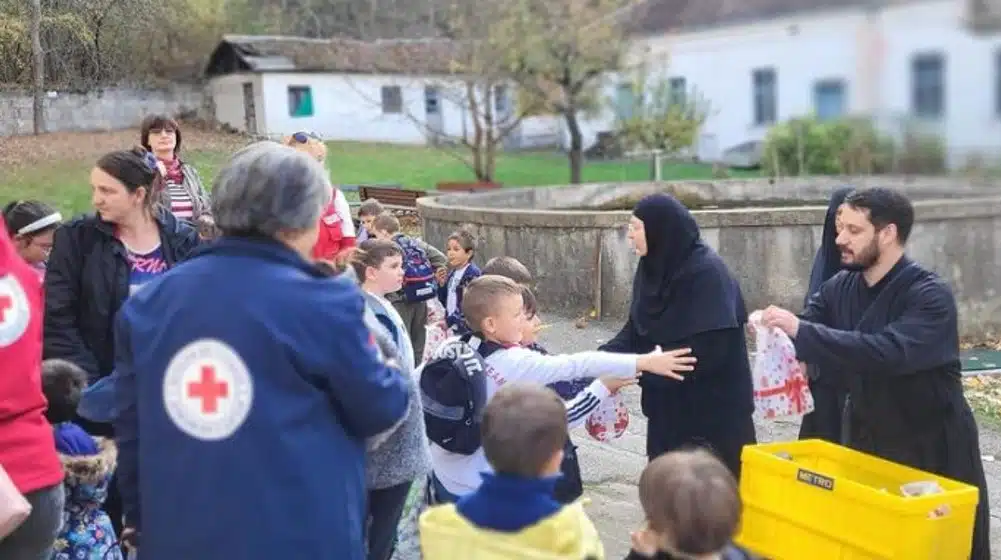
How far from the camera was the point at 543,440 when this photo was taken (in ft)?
8.89

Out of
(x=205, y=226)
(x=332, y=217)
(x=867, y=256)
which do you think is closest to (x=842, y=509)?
(x=867, y=256)

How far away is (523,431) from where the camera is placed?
2.70 m

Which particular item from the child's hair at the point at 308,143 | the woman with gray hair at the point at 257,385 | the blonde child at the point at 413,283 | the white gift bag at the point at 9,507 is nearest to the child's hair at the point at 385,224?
the blonde child at the point at 413,283

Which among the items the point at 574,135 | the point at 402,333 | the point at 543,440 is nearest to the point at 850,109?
the point at 543,440

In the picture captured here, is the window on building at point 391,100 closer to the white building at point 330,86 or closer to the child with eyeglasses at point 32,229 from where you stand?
the white building at point 330,86

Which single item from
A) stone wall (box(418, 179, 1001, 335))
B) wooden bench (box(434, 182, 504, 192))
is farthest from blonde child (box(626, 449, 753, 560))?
wooden bench (box(434, 182, 504, 192))

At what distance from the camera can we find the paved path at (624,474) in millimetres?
5514

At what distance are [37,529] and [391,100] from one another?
11895mm

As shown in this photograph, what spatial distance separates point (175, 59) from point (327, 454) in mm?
4359

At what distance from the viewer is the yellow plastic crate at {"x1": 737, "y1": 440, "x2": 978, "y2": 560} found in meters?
3.49

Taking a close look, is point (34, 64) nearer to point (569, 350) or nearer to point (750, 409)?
point (750, 409)

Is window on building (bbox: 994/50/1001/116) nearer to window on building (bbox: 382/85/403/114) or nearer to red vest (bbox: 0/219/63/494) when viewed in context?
→ red vest (bbox: 0/219/63/494)

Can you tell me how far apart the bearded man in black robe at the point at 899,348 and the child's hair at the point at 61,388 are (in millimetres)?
2435

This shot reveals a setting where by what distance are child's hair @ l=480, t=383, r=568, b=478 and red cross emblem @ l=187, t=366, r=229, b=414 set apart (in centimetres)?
66
